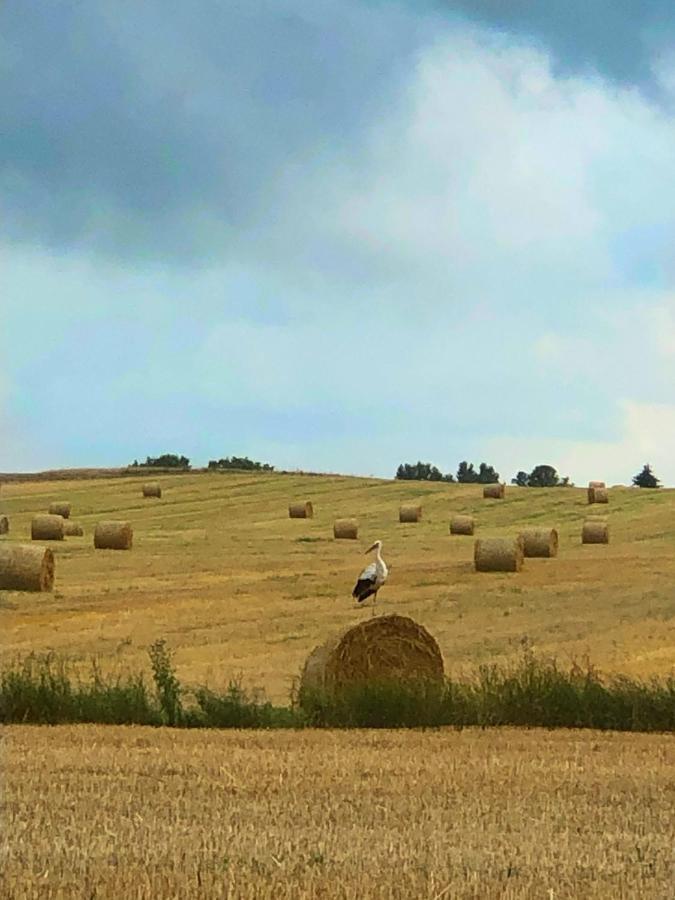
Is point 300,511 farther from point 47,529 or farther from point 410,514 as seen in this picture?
point 47,529

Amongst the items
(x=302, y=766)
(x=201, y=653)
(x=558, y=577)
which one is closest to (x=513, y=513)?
(x=558, y=577)

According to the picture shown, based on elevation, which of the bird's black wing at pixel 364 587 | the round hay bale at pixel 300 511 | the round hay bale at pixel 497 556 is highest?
the round hay bale at pixel 300 511

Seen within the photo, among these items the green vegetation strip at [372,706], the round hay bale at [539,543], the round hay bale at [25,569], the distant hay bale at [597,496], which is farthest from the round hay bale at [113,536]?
the green vegetation strip at [372,706]

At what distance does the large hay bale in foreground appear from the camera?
14070 millimetres

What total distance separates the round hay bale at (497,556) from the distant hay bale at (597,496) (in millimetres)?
17523

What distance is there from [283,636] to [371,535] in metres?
16.9

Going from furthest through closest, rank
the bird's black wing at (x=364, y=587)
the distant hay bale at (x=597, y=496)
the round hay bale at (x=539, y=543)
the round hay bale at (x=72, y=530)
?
the distant hay bale at (x=597, y=496)
the round hay bale at (x=72, y=530)
the round hay bale at (x=539, y=543)
the bird's black wing at (x=364, y=587)

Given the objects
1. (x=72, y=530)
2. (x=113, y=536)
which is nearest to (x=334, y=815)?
(x=113, y=536)

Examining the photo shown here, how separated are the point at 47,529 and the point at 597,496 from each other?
17.2 m

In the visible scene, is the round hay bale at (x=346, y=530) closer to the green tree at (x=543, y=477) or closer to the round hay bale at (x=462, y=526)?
the round hay bale at (x=462, y=526)

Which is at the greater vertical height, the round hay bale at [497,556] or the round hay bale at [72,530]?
the round hay bale at [72,530]

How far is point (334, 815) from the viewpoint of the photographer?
752 centimetres

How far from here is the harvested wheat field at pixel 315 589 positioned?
18.7 meters

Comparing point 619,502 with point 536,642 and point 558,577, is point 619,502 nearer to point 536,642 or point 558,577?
point 558,577
